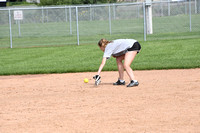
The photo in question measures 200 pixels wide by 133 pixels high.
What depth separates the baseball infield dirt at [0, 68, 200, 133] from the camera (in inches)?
243

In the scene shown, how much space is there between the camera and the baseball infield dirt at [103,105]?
6.16m

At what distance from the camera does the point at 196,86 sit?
9.34 meters

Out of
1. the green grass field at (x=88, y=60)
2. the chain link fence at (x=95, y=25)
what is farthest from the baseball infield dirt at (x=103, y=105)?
the chain link fence at (x=95, y=25)

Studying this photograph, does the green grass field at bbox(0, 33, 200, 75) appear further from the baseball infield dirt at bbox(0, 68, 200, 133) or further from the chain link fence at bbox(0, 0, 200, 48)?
the chain link fence at bbox(0, 0, 200, 48)

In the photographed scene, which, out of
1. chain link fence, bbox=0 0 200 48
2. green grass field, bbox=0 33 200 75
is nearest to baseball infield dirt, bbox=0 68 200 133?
green grass field, bbox=0 33 200 75

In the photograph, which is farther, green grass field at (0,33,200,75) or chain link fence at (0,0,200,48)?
chain link fence at (0,0,200,48)

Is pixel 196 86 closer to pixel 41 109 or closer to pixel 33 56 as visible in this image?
pixel 41 109

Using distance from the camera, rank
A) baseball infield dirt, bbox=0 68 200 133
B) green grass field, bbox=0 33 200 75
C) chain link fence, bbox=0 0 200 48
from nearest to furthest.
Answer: baseball infield dirt, bbox=0 68 200 133, green grass field, bbox=0 33 200 75, chain link fence, bbox=0 0 200 48

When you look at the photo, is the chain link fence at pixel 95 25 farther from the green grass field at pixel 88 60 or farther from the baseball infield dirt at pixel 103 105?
the baseball infield dirt at pixel 103 105

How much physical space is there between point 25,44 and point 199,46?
38.3 ft

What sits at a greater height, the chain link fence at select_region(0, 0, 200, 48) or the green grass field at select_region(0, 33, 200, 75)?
the chain link fence at select_region(0, 0, 200, 48)

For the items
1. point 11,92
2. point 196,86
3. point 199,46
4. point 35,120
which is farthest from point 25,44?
point 35,120

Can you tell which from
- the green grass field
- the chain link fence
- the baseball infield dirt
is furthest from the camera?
the chain link fence

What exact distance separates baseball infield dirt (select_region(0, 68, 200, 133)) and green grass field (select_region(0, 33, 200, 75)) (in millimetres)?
1740
